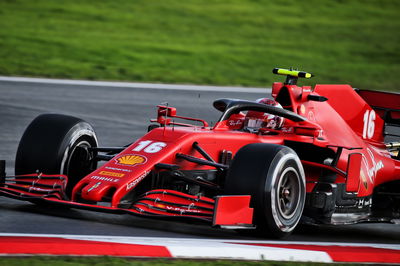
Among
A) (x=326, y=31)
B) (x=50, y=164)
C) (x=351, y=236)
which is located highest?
(x=326, y=31)

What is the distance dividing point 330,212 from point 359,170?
2.23 ft

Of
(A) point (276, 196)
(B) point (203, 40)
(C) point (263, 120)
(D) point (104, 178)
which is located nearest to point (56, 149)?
(D) point (104, 178)

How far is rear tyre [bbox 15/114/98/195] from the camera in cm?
846

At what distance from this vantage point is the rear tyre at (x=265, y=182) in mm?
7480

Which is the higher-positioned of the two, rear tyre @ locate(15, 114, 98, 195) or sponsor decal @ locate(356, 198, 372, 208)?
rear tyre @ locate(15, 114, 98, 195)

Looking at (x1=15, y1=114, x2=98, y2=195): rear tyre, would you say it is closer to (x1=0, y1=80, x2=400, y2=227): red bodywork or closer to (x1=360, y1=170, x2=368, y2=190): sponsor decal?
(x1=0, y1=80, x2=400, y2=227): red bodywork

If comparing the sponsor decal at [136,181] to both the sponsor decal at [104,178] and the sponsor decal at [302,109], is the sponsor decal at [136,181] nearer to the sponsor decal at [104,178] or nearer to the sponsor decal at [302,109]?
the sponsor decal at [104,178]

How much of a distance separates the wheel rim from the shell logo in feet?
4.30

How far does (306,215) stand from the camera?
27.6ft

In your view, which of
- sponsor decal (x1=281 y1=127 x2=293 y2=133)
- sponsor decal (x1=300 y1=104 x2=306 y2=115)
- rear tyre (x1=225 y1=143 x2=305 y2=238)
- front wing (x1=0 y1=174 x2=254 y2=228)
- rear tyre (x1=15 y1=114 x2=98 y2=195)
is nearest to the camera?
front wing (x1=0 y1=174 x2=254 y2=228)

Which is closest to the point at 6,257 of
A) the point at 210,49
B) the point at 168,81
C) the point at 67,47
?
the point at 168,81

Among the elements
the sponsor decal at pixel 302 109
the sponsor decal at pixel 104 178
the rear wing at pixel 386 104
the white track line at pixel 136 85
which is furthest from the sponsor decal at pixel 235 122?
the white track line at pixel 136 85

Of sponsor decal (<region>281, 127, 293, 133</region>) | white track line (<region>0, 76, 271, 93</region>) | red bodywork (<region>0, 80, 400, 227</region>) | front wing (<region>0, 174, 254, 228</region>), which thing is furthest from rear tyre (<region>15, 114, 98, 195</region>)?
white track line (<region>0, 76, 271, 93</region>)

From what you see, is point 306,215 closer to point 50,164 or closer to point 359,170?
point 359,170
